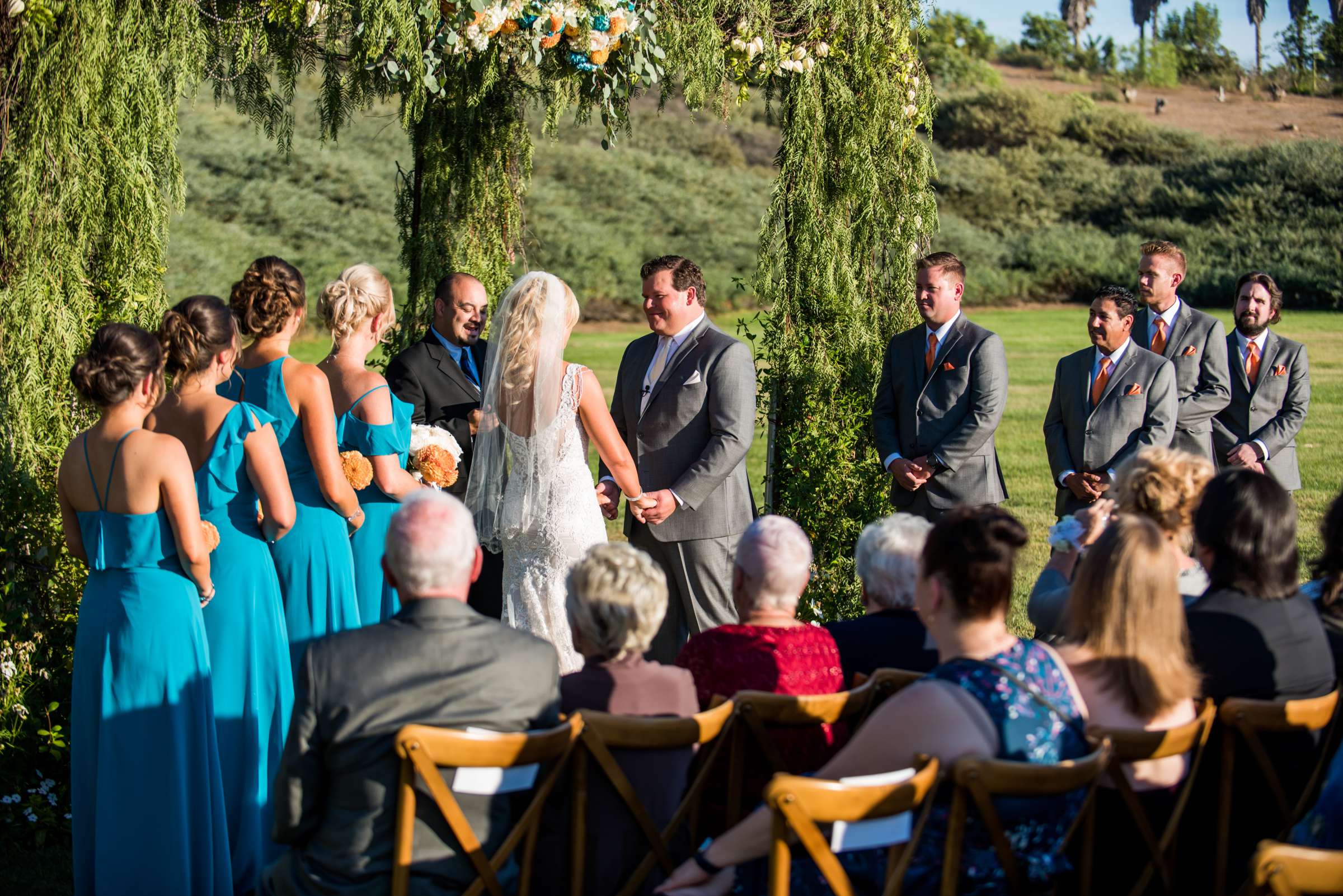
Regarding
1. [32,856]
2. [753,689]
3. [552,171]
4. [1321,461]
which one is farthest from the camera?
[552,171]

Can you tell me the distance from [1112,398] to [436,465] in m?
3.14

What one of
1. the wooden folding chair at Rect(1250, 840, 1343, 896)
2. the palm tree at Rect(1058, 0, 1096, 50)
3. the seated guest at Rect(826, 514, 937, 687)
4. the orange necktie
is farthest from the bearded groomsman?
the palm tree at Rect(1058, 0, 1096, 50)

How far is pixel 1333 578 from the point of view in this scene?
132 inches

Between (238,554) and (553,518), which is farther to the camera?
(553,518)

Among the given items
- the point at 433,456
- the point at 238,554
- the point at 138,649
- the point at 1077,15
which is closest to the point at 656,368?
the point at 433,456

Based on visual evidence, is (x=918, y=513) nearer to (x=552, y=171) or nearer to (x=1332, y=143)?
(x=552, y=171)

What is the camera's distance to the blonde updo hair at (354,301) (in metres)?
4.67

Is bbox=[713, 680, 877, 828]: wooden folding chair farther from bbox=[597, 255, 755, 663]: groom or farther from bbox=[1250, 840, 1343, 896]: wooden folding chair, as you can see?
bbox=[597, 255, 755, 663]: groom

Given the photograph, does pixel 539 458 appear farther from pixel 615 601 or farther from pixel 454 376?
pixel 615 601

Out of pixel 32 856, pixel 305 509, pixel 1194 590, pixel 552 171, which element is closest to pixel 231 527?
pixel 305 509

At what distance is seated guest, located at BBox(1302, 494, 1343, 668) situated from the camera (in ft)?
10.7

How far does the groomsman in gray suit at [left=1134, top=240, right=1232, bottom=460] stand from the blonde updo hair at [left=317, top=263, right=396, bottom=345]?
3.72 meters

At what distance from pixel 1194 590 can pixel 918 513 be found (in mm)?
2177

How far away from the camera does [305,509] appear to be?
4504 mm
